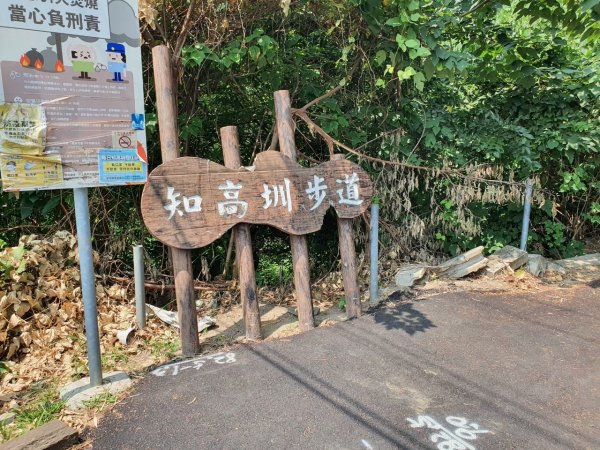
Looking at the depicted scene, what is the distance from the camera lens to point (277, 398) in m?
2.71

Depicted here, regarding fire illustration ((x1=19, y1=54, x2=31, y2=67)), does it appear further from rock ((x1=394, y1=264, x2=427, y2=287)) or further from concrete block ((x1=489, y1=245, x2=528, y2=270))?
concrete block ((x1=489, y1=245, x2=528, y2=270))

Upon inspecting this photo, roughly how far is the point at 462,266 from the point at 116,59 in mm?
4158

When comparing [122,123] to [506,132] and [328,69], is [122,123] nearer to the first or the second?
[328,69]

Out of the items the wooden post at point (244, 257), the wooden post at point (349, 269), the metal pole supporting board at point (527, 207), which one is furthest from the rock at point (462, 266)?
the wooden post at point (244, 257)

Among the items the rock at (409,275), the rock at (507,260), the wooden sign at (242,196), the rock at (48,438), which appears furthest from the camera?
the rock at (507,260)

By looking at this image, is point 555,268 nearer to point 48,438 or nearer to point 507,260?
point 507,260

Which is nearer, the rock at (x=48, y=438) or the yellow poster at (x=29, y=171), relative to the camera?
the rock at (x=48, y=438)

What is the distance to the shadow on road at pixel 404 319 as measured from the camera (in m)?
3.68

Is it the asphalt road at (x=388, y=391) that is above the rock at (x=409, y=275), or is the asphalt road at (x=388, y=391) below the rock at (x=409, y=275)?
below

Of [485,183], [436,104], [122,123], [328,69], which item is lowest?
[485,183]

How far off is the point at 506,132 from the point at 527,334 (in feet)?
9.21

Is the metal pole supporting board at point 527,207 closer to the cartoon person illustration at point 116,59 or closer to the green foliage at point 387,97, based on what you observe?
the green foliage at point 387,97

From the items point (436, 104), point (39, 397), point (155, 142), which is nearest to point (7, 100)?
point (39, 397)

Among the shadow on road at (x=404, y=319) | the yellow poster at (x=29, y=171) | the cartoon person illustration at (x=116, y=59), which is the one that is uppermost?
the cartoon person illustration at (x=116, y=59)
